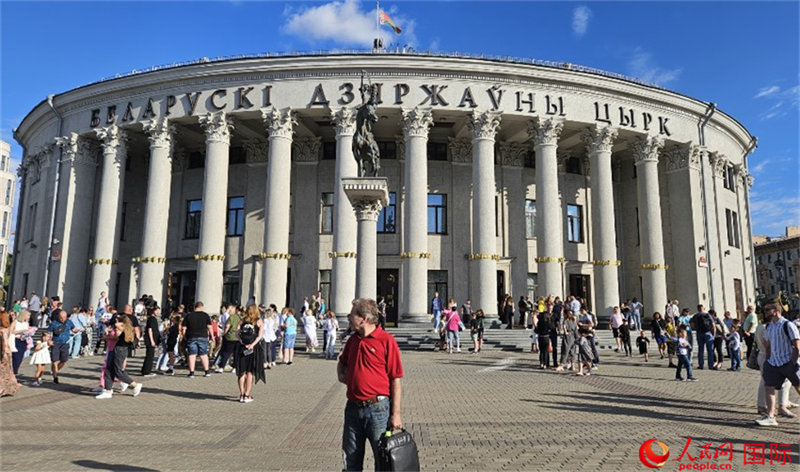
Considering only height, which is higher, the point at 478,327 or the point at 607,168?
the point at 607,168

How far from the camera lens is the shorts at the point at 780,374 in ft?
25.9

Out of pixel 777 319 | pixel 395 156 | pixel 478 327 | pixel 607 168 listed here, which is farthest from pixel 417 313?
pixel 777 319

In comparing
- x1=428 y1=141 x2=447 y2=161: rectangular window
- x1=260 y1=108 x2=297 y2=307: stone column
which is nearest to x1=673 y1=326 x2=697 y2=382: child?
x1=260 y1=108 x2=297 y2=307: stone column

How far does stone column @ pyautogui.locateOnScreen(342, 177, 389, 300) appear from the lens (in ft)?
59.5

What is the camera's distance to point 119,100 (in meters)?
31.5

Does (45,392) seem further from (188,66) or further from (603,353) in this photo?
(188,66)

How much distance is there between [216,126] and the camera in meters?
28.9

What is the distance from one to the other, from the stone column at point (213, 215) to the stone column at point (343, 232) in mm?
6301

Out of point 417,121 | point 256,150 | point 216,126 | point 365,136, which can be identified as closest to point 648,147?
point 417,121

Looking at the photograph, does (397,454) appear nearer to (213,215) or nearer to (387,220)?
(213,215)

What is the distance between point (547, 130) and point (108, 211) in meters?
25.2

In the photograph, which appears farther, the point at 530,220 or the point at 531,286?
the point at 530,220

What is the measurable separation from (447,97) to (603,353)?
15146 millimetres

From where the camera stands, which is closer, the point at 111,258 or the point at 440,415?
the point at 440,415
